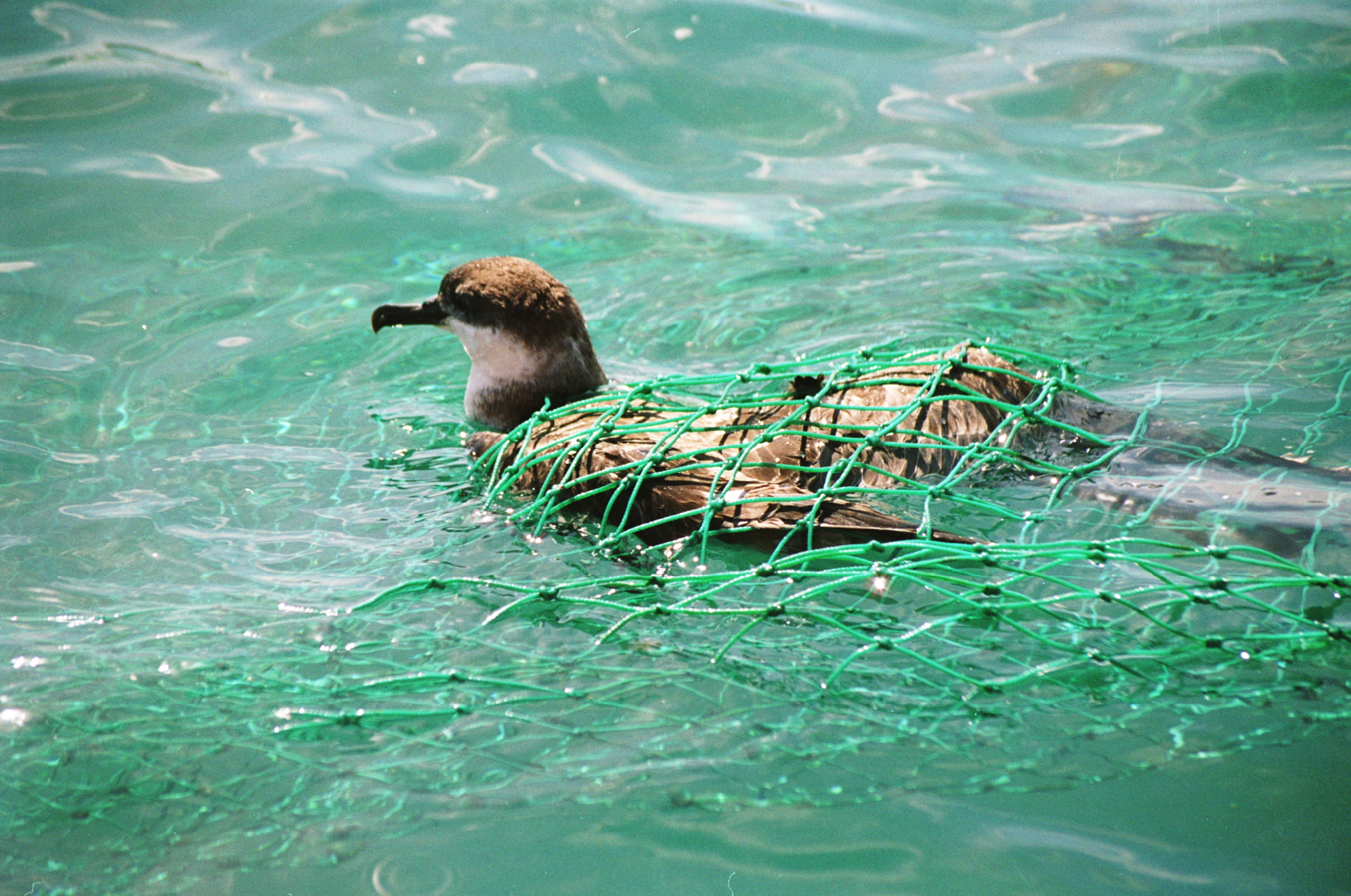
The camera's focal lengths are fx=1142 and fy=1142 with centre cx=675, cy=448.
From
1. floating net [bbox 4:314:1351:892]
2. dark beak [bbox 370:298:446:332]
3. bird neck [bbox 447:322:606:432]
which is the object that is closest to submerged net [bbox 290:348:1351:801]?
floating net [bbox 4:314:1351:892]

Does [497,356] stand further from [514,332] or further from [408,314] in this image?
[408,314]

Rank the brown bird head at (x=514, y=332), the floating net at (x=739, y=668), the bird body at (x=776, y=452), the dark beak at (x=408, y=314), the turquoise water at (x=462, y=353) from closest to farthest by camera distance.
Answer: the turquoise water at (x=462, y=353) → the floating net at (x=739, y=668) → the bird body at (x=776, y=452) → the brown bird head at (x=514, y=332) → the dark beak at (x=408, y=314)

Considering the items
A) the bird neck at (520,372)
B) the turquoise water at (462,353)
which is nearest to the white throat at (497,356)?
the bird neck at (520,372)

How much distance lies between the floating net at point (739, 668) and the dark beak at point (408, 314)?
6.03ft

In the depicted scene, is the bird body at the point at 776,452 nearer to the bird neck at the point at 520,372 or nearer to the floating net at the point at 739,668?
the floating net at the point at 739,668

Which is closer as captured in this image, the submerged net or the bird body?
the submerged net

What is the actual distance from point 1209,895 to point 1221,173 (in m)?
7.45

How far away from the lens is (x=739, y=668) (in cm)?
349

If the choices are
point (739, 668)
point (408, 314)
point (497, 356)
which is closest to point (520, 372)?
point (497, 356)

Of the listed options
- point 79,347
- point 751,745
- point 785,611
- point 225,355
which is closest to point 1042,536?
point 785,611

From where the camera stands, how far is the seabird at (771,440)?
4.02m

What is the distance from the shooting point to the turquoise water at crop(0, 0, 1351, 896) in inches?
119

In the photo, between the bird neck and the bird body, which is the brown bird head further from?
the bird body

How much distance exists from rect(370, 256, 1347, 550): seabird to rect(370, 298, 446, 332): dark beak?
230mm
